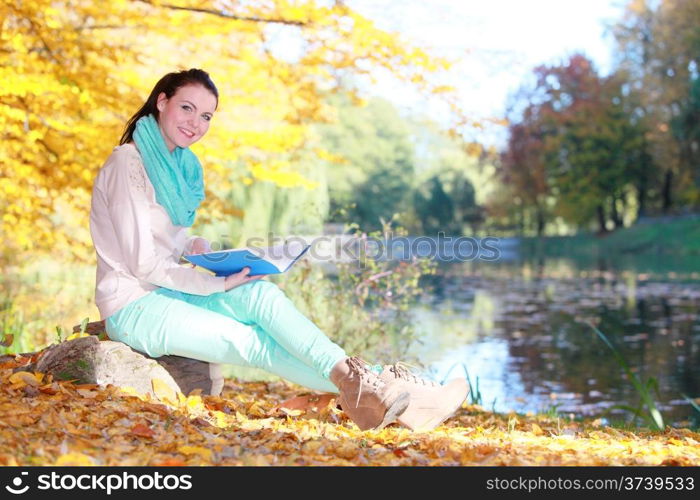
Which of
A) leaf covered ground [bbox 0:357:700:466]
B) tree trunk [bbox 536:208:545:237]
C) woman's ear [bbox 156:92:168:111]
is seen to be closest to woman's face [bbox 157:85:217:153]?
woman's ear [bbox 156:92:168:111]

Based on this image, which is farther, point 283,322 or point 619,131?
point 619,131

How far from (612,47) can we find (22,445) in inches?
Result: 1137

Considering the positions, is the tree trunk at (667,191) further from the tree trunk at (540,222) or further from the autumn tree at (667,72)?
the tree trunk at (540,222)

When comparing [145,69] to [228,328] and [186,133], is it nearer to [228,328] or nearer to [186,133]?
[186,133]

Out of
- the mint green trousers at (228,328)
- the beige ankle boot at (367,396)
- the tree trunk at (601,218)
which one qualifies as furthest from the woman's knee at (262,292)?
the tree trunk at (601,218)

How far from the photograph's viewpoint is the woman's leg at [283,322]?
2.81 meters

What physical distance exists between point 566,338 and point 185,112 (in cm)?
626

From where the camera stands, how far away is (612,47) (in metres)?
28.4

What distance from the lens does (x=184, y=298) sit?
3.05 meters

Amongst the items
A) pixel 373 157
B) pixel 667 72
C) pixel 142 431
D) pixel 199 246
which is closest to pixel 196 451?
pixel 142 431

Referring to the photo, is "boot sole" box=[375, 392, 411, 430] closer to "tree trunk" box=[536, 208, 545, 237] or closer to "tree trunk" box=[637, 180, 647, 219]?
"tree trunk" box=[637, 180, 647, 219]

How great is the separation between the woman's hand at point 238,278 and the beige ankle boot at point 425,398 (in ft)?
1.85
